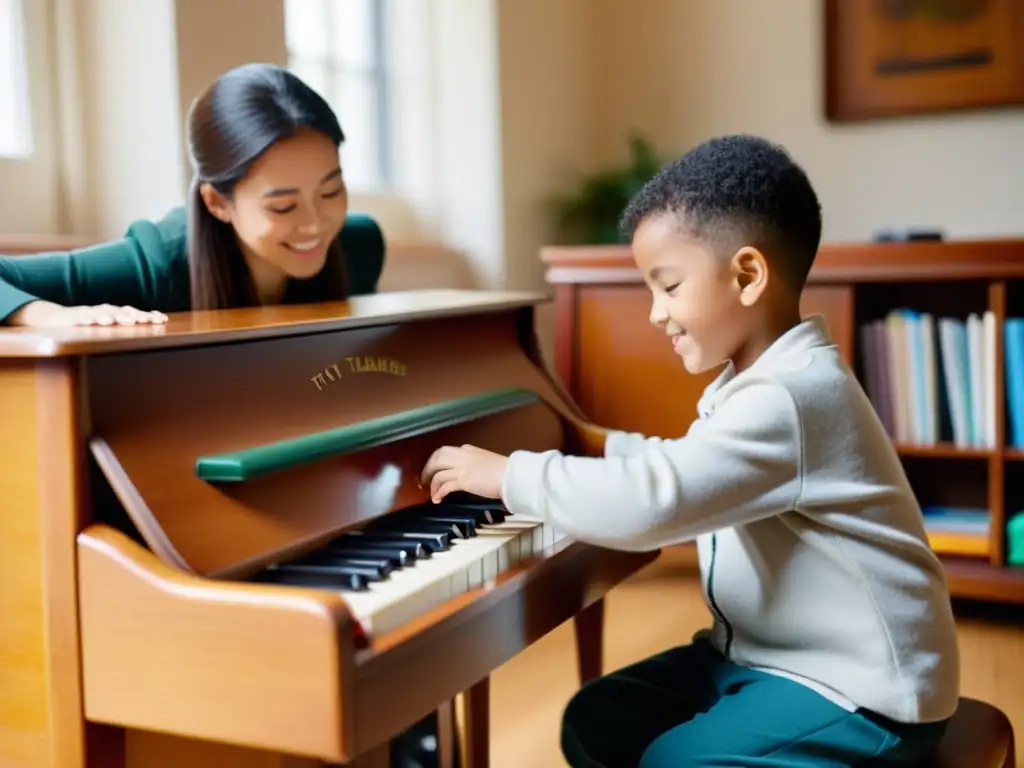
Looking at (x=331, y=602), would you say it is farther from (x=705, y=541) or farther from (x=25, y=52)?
(x=25, y=52)

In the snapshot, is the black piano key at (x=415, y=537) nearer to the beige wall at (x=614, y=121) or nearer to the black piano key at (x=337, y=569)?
the black piano key at (x=337, y=569)

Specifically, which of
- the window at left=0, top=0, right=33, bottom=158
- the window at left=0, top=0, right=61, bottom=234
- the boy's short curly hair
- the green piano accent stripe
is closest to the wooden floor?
the green piano accent stripe

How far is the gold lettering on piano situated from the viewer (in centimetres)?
137

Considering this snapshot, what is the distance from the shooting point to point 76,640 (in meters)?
1.07

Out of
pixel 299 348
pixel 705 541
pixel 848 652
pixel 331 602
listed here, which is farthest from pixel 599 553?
pixel 331 602

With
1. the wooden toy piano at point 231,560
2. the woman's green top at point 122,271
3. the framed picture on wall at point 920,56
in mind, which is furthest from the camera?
the framed picture on wall at point 920,56

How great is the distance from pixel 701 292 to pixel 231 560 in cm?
58

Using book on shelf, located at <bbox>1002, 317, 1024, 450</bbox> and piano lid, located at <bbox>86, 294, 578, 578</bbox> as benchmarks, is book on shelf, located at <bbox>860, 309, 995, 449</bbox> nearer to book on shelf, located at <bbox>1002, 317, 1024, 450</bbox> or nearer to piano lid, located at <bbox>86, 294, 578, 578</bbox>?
book on shelf, located at <bbox>1002, 317, 1024, 450</bbox>

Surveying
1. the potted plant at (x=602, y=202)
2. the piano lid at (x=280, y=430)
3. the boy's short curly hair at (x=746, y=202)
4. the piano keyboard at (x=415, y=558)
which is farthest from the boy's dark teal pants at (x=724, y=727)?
the potted plant at (x=602, y=202)

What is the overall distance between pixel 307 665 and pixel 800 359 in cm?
63

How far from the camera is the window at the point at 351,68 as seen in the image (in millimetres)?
2924

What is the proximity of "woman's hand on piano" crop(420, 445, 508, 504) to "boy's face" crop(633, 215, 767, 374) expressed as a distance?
0.80 ft

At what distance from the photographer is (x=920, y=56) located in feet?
10.8

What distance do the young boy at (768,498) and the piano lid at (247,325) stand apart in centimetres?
22
